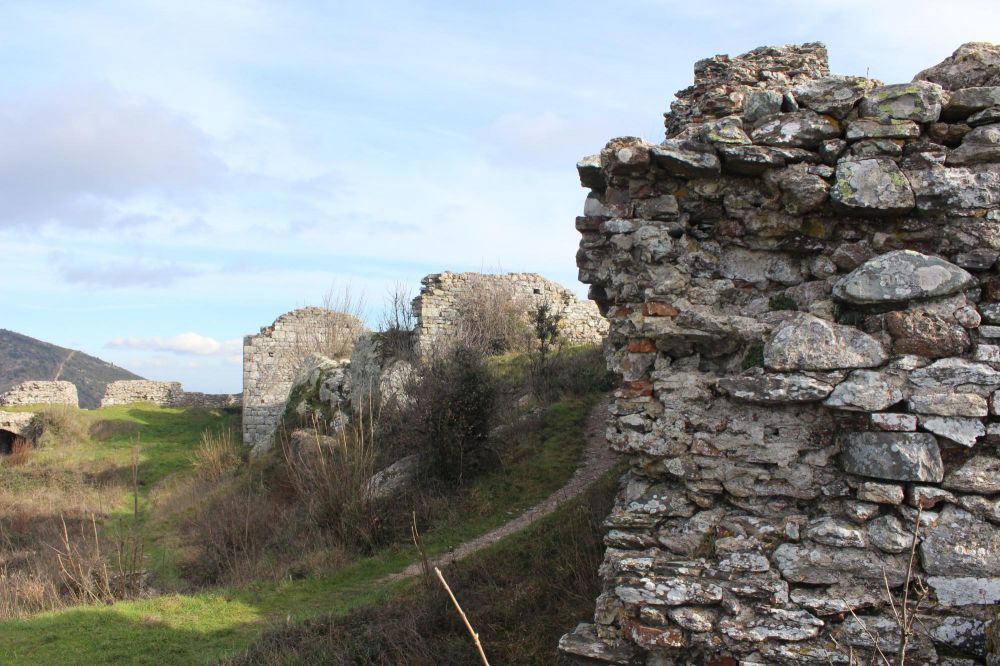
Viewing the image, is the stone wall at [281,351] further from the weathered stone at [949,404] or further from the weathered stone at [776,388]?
the weathered stone at [949,404]

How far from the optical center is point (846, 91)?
4598 millimetres

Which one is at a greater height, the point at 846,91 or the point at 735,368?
the point at 846,91

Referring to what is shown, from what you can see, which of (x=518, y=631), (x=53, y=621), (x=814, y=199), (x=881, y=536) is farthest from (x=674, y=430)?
(x=53, y=621)

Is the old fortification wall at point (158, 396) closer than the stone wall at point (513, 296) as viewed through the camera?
No

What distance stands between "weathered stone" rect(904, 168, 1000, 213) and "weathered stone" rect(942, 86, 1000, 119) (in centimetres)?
41

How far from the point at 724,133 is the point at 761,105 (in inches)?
13.9

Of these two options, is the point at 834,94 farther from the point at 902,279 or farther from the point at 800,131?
the point at 902,279

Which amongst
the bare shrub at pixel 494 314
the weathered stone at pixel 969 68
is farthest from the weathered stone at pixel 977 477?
the bare shrub at pixel 494 314

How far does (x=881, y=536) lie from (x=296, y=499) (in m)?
11.1

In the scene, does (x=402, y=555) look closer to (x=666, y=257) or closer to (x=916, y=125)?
(x=666, y=257)

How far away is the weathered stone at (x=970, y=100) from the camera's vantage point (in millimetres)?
4359

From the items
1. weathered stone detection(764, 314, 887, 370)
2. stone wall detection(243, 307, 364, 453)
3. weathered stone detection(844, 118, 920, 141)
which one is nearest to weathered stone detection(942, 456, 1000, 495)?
weathered stone detection(764, 314, 887, 370)

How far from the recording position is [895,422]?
4.00 meters

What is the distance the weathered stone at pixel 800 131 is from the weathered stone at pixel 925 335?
1210mm
